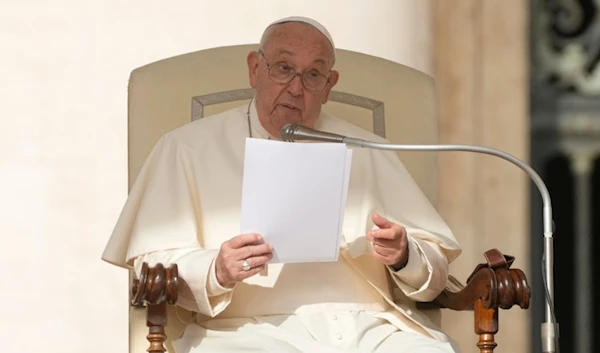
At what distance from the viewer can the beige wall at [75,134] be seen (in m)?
5.39

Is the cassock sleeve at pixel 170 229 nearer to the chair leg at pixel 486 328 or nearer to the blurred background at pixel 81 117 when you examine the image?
the chair leg at pixel 486 328

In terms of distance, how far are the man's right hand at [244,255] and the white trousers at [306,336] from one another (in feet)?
0.74

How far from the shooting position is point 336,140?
377cm

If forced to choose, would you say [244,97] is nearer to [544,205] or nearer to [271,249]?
[271,249]

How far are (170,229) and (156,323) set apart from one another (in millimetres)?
499

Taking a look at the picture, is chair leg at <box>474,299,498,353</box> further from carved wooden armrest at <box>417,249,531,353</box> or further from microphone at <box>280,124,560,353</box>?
microphone at <box>280,124,560,353</box>

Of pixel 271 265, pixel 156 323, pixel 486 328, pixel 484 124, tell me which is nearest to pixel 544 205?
pixel 486 328

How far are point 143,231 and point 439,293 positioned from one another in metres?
0.96

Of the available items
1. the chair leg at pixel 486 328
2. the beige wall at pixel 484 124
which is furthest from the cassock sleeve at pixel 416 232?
the beige wall at pixel 484 124

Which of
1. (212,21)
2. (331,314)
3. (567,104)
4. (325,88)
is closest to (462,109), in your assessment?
(567,104)

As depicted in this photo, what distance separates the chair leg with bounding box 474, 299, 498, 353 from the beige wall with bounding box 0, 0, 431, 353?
Result: 6.10 feet

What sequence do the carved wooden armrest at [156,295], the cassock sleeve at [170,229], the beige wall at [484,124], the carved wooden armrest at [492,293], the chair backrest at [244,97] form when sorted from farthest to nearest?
the beige wall at [484,124] → the chair backrest at [244,97] → the cassock sleeve at [170,229] → the carved wooden armrest at [492,293] → the carved wooden armrest at [156,295]

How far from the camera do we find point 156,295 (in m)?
3.77

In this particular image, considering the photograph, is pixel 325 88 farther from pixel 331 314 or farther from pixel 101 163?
pixel 101 163
